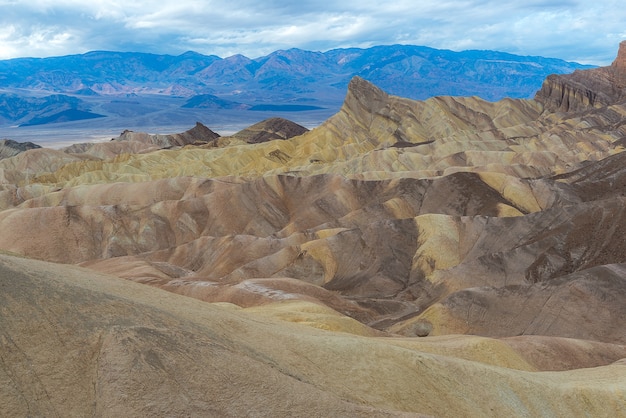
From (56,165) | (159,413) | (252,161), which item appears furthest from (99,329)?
(56,165)

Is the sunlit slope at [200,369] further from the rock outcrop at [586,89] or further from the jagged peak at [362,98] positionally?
the rock outcrop at [586,89]

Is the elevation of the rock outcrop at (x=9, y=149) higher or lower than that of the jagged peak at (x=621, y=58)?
lower

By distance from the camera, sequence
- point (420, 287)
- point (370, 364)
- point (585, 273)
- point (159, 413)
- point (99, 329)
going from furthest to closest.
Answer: point (420, 287) → point (585, 273) → point (370, 364) → point (99, 329) → point (159, 413)

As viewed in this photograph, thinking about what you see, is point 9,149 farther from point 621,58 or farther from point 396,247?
point 621,58

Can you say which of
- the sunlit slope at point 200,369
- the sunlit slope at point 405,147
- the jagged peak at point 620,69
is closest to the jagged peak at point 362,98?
the sunlit slope at point 405,147

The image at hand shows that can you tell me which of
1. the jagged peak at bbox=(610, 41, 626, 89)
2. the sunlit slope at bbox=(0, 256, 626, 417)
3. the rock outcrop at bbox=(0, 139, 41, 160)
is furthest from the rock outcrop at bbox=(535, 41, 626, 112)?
the rock outcrop at bbox=(0, 139, 41, 160)

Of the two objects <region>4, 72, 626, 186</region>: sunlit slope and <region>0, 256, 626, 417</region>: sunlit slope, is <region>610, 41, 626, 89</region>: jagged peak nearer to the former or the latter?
<region>4, 72, 626, 186</region>: sunlit slope

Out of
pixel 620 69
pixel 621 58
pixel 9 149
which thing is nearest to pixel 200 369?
pixel 9 149

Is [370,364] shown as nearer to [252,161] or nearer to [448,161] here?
[448,161]
